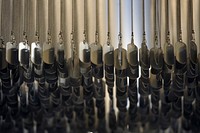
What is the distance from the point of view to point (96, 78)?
154 cm

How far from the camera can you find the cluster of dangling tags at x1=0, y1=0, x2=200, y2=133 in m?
1.51

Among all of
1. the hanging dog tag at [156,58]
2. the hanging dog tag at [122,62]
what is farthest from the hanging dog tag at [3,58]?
the hanging dog tag at [156,58]

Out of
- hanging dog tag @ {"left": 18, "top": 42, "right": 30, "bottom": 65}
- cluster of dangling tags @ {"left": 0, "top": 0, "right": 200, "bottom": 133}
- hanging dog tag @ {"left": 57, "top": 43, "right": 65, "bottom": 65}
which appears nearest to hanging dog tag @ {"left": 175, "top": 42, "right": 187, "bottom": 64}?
cluster of dangling tags @ {"left": 0, "top": 0, "right": 200, "bottom": 133}

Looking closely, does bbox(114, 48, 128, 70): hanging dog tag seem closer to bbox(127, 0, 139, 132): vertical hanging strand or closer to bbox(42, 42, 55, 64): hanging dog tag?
bbox(127, 0, 139, 132): vertical hanging strand

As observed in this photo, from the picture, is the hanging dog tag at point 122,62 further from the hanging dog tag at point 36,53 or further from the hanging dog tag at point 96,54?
the hanging dog tag at point 36,53

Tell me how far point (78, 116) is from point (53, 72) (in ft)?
0.83

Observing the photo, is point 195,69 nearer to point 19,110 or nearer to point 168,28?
point 168,28

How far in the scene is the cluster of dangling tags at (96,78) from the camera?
151 centimetres

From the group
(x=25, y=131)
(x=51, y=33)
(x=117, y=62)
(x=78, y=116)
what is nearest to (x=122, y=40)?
(x=117, y=62)

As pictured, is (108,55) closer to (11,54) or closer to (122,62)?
(122,62)

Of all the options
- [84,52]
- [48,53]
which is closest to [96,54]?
[84,52]

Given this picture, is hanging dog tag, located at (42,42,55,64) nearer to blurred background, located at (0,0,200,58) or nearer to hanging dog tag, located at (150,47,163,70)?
blurred background, located at (0,0,200,58)

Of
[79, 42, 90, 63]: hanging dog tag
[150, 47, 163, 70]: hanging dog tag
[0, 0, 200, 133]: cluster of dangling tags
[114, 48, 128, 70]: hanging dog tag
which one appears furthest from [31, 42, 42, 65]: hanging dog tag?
[150, 47, 163, 70]: hanging dog tag

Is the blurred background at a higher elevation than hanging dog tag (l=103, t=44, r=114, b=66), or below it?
higher
